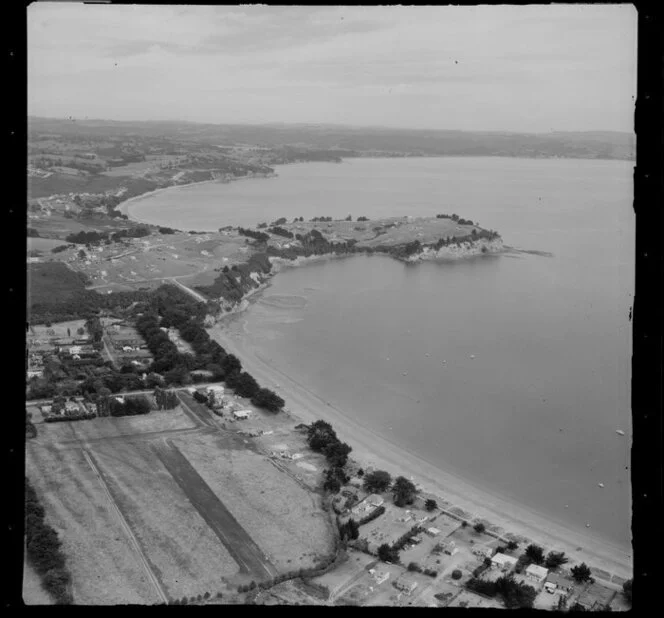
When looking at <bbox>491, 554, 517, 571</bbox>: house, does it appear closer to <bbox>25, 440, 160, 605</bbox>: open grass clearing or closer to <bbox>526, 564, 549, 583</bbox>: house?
<bbox>526, 564, 549, 583</bbox>: house

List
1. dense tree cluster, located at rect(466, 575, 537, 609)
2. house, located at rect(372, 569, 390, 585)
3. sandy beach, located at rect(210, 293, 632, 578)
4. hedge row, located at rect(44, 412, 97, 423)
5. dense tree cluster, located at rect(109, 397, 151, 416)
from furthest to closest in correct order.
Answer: dense tree cluster, located at rect(109, 397, 151, 416) → hedge row, located at rect(44, 412, 97, 423) → sandy beach, located at rect(210, 293, 632, 578) → house, located at rect(372, 569, 390, 585) → dense tree cluster, located at rect(466, 575, 537, 609)

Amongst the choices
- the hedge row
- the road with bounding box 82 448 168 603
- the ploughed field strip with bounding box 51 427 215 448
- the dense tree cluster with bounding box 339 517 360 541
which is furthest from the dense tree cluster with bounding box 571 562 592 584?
the hedge row

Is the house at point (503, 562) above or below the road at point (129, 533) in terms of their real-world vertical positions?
below

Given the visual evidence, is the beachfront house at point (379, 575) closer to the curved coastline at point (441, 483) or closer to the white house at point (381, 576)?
the white house at point (381, 576)

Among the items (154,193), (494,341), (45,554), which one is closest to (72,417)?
(45,554)

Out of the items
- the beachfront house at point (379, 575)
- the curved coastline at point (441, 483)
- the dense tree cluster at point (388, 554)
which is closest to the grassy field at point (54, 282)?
the curved coastline at point (441, 483)

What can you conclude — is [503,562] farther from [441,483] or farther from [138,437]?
[138,437]
